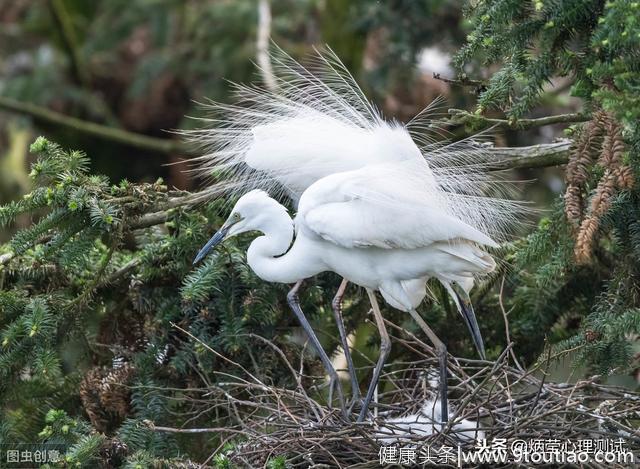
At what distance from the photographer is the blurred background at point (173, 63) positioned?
6254mm

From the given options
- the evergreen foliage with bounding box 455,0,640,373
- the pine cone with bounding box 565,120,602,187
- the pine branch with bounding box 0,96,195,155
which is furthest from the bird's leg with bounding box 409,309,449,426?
the pine branch with bounding box 0,96,195,155

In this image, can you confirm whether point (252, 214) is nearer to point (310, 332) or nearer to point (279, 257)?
point (279, 257)

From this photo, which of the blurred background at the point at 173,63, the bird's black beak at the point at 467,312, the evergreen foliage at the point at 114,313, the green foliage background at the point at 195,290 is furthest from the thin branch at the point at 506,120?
the blurred background at the point at 173,63

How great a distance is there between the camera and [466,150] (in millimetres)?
3820

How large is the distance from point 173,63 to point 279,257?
11.7 ft

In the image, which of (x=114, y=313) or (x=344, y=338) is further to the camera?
(x=114, y=313)

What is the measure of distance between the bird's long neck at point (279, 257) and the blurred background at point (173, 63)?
2249 millimetres

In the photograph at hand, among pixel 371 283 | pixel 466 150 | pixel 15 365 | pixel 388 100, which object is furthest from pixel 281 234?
pixel 388 100

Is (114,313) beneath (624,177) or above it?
beneath

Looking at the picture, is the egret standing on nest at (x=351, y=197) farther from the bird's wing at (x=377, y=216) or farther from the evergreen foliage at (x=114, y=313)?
the evergreen foliage at (x=114, y=313)

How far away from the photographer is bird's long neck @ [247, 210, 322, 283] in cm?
346

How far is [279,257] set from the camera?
359 centimetres

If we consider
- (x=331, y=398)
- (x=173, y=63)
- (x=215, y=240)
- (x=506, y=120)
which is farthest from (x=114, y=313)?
(x=173, y=63)

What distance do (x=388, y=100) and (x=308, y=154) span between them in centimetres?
298
